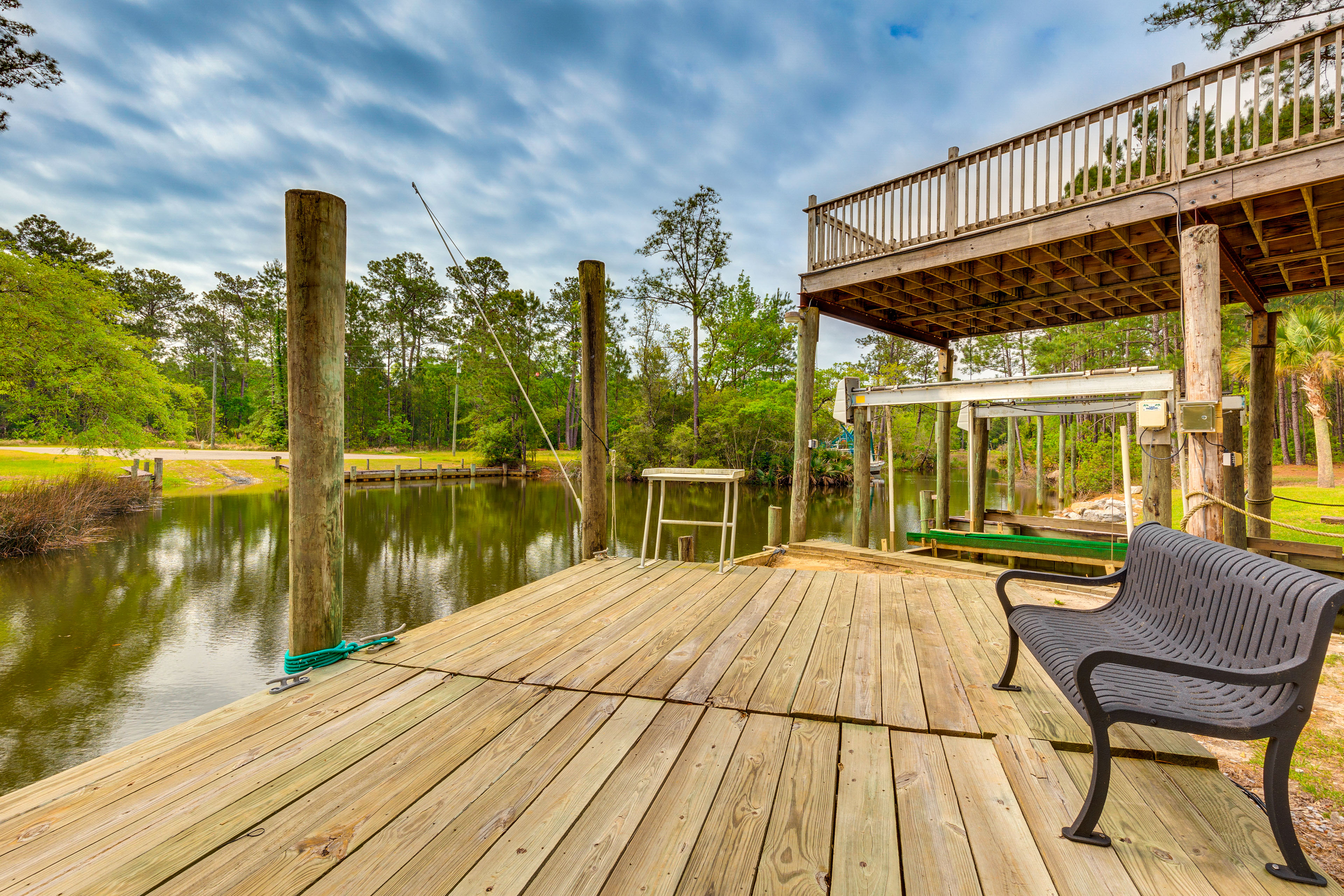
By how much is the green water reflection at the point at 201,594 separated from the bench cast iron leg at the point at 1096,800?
6.77m

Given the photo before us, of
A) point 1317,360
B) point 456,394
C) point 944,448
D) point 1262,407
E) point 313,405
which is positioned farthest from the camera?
point 456,394

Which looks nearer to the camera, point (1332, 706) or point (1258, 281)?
point (1332, 706)

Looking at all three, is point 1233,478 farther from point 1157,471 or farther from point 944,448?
point 944,448

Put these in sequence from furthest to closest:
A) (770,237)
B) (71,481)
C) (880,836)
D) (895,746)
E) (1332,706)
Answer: (770,237) < (71,481) < (1332,706) < (895,746) < (880,836)

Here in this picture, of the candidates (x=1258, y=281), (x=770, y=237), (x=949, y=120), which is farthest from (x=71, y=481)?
(x=770, y=237)

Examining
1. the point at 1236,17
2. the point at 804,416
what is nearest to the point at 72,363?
the point at 804,416

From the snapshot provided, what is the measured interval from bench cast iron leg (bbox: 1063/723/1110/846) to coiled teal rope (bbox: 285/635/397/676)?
288 cm

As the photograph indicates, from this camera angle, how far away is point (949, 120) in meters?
8.18

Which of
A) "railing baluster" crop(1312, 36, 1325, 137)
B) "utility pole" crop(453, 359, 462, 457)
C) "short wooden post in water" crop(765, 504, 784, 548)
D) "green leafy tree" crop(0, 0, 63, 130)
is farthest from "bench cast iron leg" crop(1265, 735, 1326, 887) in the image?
"utility pole" crop(453, 359, 462, 457)

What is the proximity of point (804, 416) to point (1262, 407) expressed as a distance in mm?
5710

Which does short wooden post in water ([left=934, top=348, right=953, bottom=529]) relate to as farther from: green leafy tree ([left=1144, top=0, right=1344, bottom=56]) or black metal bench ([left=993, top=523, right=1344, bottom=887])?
black metal bench ([left=993, top=523, right=1344, bottom=887])

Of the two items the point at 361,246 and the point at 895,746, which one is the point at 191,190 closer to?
the point at 361,246

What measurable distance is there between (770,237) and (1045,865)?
3969 centimetres

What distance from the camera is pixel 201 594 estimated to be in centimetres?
888
